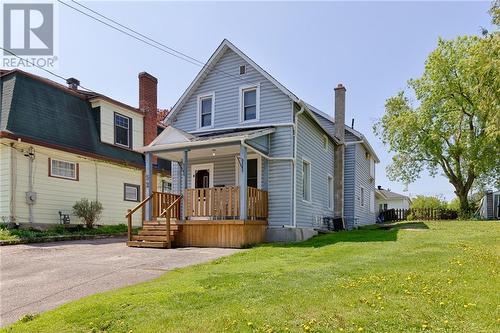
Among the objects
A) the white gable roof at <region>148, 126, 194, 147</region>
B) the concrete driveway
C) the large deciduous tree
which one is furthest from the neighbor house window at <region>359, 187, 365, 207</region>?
the concrete driveway

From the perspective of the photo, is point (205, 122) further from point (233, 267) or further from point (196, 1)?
point (233, 267)

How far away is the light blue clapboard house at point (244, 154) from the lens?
1223 cm

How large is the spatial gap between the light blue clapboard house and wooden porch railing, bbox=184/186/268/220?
0.03 meters

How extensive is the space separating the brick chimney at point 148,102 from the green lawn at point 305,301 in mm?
14378

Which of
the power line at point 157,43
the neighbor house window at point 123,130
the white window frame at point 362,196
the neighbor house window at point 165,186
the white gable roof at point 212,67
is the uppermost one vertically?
the power line at point 157,43

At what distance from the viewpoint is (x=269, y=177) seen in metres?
13.8

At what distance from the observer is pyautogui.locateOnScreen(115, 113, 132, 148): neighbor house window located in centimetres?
1927

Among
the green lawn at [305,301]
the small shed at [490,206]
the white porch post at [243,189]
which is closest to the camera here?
the green lawn at [305,301]

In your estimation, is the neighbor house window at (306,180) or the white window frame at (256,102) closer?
the white window frame at (256,102)

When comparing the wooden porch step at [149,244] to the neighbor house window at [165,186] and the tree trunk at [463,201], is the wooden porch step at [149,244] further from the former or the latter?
the tree trunk at [463,201]

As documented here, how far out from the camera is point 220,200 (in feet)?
40.0

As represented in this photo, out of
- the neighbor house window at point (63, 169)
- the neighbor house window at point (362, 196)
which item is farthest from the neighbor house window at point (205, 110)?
the neighbor house window at point (362, 196)

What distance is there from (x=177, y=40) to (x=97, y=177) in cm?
732

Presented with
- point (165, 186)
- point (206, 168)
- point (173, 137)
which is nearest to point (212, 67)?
point (173, 137)
